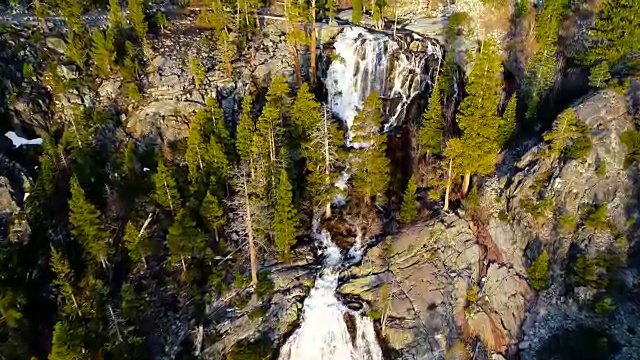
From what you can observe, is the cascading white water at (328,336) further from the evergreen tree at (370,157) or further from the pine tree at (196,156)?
the pine tree at (196,156)

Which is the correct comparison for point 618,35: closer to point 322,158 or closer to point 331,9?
point 322,158

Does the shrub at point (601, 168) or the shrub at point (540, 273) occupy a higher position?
the shrub at point (601, 168)

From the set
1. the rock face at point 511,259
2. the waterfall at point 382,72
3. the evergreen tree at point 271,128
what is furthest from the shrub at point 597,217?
the evergreen tree at point 271,128

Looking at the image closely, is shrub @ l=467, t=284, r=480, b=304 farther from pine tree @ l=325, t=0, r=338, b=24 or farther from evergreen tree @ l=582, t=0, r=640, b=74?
pine tree @ l=325, t=0, r=338, b=24

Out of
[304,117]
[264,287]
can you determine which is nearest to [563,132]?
[304,117]

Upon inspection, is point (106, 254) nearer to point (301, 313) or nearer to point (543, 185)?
point (301, 313)

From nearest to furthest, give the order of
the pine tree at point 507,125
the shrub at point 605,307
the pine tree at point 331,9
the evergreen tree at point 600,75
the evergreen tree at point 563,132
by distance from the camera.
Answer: the shrub at point 605,307
the evergreen tree at point 563,132
the pine tree at point 507,125
the evergreen tree at point 600,75
the pine tree at point 331,9

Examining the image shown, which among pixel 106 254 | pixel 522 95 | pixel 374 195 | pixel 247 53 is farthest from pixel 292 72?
pixel 106 254
